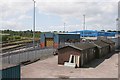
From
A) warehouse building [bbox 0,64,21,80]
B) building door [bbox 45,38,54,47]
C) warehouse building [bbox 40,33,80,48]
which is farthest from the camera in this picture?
building door [bbox 45,38,54,47]

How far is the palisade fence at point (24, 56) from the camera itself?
96.9 ft

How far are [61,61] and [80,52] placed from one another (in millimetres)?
3399

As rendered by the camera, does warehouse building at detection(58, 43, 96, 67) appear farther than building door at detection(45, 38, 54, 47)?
No

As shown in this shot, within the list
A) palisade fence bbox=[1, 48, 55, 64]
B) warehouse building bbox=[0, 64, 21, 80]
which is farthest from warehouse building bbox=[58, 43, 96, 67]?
warehouse building bbox=[0, 64, 21, 80]

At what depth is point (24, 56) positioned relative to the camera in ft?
111

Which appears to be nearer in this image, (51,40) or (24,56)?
(24,56)

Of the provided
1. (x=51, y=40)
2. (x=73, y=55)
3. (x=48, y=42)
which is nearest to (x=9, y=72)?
(x=73, y=55)

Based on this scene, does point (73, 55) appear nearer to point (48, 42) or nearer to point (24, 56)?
point (24, 56)

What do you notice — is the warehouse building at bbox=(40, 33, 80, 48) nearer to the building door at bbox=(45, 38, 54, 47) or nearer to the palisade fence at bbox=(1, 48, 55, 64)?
the building door at bbox=(45, 38, 54, 47)

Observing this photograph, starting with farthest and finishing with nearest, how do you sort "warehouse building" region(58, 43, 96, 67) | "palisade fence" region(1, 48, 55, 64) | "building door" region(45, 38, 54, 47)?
"building door" region(45, 38, 54, 47), "warehouse building" region(58, 43, 96, 67), "palisade fence" region(1, 48, 55, 64)

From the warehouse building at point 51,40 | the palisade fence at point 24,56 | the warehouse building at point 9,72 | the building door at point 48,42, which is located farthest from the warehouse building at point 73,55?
the building door at point 48,42

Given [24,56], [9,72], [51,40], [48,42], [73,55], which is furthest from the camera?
[48,42]

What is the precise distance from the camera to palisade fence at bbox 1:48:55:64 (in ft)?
96.9

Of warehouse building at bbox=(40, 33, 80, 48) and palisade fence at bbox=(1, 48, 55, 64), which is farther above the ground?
warehouse building at bbox=(40, 33, 80, 48)
